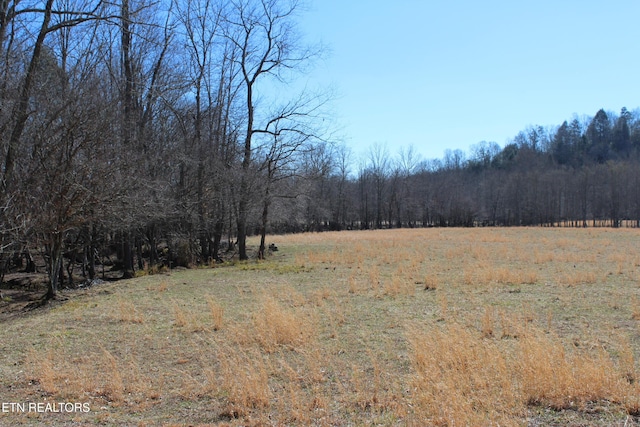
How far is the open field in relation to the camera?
4273 mm

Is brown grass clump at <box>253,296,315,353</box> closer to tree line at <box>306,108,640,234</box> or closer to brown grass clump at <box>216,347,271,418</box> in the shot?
brown grass clump at <box>216,347,271,418</box>

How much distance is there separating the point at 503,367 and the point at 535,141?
13273 centimetres

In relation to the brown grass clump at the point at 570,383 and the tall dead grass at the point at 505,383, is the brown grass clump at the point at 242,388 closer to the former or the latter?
the tall dead grass at the point at 505,383

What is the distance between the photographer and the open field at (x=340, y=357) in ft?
14.0

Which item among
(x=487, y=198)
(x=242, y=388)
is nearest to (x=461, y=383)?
(x=242, y=388)

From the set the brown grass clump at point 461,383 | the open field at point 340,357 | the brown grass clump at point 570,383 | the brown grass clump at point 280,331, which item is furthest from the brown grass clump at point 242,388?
the brown grass clump at point 570,383

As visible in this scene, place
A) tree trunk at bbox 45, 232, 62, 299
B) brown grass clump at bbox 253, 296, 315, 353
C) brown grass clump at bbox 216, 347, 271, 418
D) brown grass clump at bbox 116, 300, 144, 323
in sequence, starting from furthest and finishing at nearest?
tree trunk at bbox 45, 232, 62, 299, brown grass clump at bbox 116, 300, 144, 323, brown grass clump at bbox 253, 296, 315, 353, brown grass clump at bbox 216, 347, 271, 418

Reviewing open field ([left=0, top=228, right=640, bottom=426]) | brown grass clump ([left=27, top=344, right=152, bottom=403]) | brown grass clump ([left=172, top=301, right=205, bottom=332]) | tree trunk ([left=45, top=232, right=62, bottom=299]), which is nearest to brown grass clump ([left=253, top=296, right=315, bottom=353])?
open field ([left=0, top=228, right=640, bottom=426])

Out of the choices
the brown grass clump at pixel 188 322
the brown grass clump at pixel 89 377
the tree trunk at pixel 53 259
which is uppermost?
the tree trunk at pixel 53 259

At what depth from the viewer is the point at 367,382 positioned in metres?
5.07

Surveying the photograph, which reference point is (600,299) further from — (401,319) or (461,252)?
(461,252)

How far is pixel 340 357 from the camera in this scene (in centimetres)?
610

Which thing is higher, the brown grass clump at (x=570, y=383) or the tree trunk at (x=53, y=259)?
the tree trunk at (x=53, y=259)

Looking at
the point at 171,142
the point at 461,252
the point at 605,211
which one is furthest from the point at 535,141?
the point at 171,142
